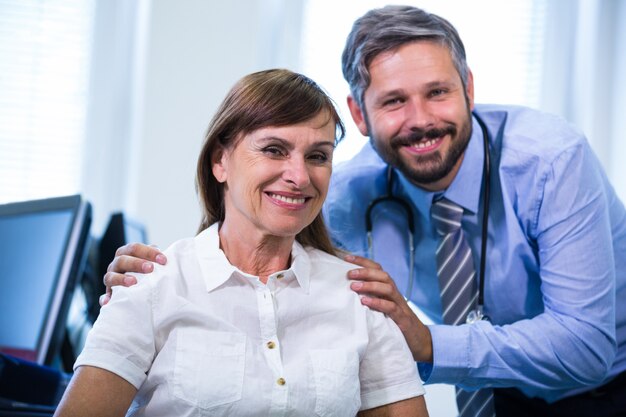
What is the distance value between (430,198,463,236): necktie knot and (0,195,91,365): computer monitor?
2.78 feet

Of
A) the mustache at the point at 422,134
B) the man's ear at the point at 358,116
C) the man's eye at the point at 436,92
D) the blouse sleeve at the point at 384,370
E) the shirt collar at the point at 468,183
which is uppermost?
the man's eye at the point at 436,92

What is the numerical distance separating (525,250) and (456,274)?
165mm

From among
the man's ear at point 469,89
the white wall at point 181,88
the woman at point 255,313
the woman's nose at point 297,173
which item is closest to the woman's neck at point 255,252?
the woman at point 255,313

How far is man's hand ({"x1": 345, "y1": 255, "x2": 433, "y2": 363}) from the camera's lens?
1.30 m

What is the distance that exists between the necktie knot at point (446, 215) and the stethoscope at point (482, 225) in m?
0.06

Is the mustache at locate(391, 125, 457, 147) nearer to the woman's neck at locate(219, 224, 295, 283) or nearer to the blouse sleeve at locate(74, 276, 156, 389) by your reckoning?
the woman's neck at locate(219, 224, 295, 283)

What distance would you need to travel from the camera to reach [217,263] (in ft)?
3.98

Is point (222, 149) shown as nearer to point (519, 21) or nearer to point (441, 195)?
point (441, 195)

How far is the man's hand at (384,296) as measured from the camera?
1.30m

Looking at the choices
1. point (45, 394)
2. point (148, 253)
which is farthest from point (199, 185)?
point (45, 394)

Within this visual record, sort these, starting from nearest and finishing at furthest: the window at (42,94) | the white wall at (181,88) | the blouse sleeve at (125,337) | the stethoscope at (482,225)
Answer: the blouse sleeve at (125,337) → the stethoscope at (482,225) → the white wall at (181,88) → the window at (42,94)

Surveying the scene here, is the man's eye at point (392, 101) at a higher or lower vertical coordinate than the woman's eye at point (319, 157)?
higher

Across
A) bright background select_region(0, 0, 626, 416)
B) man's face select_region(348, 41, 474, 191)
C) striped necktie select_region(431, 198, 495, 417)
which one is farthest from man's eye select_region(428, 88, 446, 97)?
bright background select_region(0, 0, 626, 416)

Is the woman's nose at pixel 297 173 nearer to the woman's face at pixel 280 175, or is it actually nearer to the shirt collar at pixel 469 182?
the woman's face at pixel 280 175
